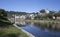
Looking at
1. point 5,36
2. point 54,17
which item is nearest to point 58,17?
point 54,17

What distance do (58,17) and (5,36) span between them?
67739mm

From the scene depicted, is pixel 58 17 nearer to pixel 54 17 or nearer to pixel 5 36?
pixel 54 17

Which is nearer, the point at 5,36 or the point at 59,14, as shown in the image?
the point at 5,36

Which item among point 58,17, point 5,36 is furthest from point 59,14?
point 5,36

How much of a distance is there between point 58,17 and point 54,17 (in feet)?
6.54

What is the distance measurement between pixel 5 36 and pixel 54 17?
68058 millimetres

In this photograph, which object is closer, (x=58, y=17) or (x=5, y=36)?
(x=5, y=36)

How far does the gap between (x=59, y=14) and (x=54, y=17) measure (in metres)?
4.29

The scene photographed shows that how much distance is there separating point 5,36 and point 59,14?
71.4 metres

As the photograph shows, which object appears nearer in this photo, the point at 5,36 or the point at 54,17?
the point at 5,36

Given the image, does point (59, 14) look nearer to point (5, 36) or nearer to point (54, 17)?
point (54, 17)

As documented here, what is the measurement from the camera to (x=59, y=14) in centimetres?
8325

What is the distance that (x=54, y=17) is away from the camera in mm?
80562

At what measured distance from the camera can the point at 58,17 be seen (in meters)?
79.8
